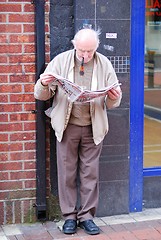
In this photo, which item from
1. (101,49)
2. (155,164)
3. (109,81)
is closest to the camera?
(109,81)

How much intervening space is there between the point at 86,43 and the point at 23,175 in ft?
4.60

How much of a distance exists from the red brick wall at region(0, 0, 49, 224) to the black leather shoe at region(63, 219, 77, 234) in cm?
41

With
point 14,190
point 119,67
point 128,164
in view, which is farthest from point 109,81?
point 14,190

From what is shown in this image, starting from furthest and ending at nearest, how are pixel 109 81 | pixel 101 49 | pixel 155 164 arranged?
pixel 155 164 < pixel 101 49 < pixel 109 81

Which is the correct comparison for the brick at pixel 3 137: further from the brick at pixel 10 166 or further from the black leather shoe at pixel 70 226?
the black leather shoe at pixel 70 226

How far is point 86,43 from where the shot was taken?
4711 millimetres

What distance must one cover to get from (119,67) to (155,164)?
44.3 inches

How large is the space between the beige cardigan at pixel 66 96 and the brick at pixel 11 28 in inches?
17.3

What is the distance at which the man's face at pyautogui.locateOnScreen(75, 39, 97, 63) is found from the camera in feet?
15.5

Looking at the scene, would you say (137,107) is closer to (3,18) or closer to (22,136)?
(22,136)

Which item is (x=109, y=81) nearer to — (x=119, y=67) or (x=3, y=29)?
(x=119, y=67)

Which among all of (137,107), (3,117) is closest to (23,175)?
(3,117)

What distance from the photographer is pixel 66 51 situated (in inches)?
202

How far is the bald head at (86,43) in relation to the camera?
4715 millimetres
